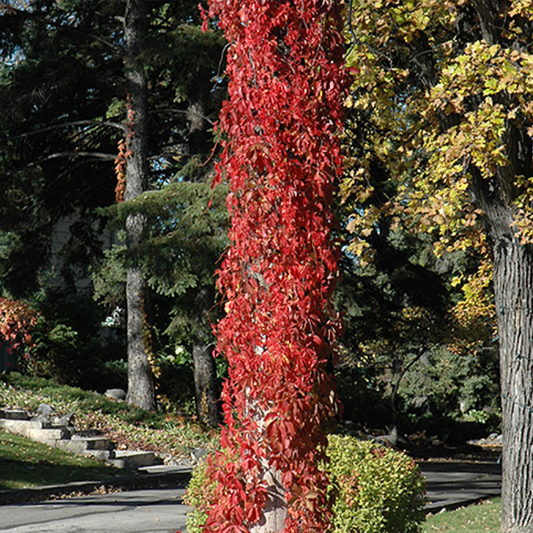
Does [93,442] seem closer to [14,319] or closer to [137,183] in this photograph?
[14,319]

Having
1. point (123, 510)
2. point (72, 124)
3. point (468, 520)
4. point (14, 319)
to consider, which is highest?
point (72, 124)

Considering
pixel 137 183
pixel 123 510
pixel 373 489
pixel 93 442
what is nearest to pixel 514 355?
pixel 373 489

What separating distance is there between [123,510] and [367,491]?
17.8 feet

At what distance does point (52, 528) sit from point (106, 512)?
4.86 feet

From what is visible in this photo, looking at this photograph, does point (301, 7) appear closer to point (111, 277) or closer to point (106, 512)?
point (106, 512)

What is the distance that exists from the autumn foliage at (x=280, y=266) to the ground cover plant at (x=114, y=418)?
38.2 ft

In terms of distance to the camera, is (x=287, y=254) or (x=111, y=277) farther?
(x=111, y=277)

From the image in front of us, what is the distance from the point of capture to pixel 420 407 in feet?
97.7

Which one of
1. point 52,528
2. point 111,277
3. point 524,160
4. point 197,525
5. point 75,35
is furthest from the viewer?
point 111,277

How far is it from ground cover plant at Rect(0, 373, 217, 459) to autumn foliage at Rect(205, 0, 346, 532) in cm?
1164

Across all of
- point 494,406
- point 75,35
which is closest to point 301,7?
point 75,35

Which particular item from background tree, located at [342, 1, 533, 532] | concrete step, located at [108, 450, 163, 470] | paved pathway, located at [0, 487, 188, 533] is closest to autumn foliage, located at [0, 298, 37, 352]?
concrete step, located at [108, 450, 163, 470]

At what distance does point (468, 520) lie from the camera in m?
10.4

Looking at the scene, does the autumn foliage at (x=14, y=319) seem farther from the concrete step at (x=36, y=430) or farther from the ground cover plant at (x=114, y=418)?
the concrete step at (x=36, y=430)
